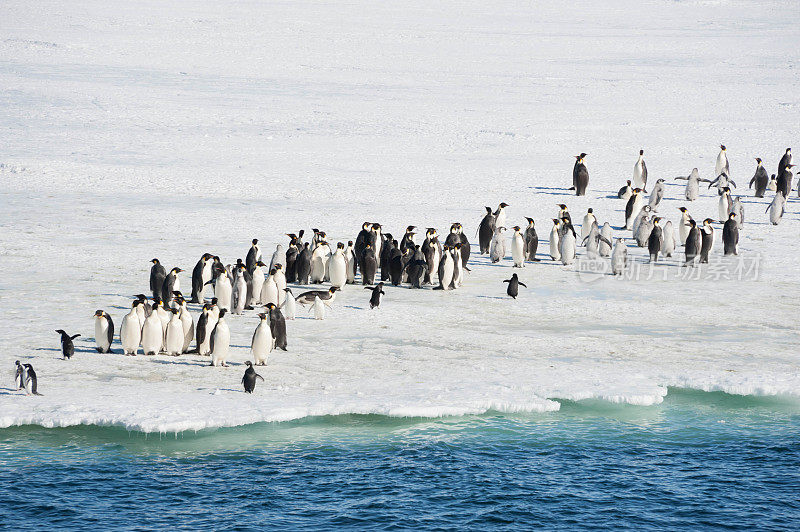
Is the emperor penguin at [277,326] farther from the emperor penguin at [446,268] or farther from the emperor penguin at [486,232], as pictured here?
the emperor penguin at [486,232]

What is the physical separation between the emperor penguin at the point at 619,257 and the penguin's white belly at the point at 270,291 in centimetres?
620

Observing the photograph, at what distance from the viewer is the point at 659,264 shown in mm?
18531

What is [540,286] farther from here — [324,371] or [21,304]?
[21,304]

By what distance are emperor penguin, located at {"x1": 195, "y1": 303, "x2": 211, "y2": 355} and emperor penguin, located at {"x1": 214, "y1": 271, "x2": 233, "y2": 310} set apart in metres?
1.97

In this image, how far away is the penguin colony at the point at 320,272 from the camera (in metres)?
12.4

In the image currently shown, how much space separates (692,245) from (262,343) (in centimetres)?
952

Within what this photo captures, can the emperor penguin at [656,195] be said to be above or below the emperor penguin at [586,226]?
above

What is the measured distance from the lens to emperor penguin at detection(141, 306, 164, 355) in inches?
486

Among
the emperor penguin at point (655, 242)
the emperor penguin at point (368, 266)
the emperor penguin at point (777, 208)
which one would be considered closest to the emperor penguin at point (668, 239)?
the emperor penguin at point (655, 242)

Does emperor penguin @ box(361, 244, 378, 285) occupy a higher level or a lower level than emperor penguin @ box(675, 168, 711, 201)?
lower

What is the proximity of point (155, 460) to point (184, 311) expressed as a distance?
3.22 m

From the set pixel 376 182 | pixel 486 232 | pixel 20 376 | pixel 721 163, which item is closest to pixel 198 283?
pixel 20 376

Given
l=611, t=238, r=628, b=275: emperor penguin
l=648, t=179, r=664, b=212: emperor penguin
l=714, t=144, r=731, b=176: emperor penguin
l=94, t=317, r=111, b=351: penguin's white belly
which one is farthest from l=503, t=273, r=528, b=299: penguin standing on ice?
l=714, t=144, r=731, b=176: emperor penguin

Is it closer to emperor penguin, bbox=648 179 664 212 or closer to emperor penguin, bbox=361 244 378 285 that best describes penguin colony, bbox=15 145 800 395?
emperor penguin, bbox=361 244 378 285
